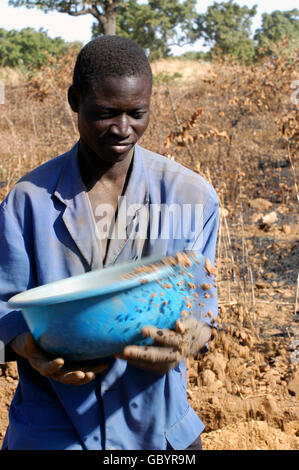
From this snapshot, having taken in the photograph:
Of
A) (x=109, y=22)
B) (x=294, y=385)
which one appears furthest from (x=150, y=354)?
(x=109, y=22)

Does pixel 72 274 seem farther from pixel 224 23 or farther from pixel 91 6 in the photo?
pixel 224 23

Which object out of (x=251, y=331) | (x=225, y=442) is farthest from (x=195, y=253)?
(x=251, y=331)

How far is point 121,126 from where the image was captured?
1.38 metres

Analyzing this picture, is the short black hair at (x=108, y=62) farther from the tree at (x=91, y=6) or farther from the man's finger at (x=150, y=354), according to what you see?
the tree at (x=91, y=6)

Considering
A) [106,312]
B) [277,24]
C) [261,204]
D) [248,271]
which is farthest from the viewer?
[277,24]

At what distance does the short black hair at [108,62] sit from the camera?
139 centimetres

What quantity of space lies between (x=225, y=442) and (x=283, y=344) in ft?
3.07

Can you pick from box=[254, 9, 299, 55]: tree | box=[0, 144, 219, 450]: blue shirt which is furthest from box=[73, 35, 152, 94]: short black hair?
box=[254, 9, 299, 55]: tree

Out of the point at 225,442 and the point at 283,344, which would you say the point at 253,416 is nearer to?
the point at 225,442

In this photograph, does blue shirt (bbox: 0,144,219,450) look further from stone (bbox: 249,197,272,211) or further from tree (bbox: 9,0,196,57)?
tree (bbox: 9,0,196,57)

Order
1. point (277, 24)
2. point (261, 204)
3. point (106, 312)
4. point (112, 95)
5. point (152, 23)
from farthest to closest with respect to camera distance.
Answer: point (277, 24)
point (152, 23)
point (261, 204)
point (112, 95)
point (106, 312)

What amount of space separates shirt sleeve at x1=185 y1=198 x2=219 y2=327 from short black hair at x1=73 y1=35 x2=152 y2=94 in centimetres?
39

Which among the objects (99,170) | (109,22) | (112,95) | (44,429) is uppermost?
(112,95)

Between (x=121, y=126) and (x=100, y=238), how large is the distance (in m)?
0.29
